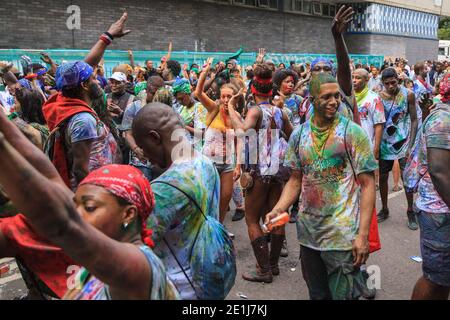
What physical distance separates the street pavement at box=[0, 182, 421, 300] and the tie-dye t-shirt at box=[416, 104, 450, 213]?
1.31m

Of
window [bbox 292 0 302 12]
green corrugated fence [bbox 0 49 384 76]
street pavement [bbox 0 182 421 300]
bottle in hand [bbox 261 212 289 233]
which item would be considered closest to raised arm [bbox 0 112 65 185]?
bottle in hand [bbox 261 212 289 233]

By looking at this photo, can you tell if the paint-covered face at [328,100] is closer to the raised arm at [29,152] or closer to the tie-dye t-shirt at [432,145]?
the tie-dye t-shirt at [432,145]

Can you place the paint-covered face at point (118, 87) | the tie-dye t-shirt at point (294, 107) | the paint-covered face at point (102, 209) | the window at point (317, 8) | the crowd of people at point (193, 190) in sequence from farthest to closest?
the window at point (317, 8) → the tie-dye t-shirt at point (294, 107) → the paint-covered face at point (118, 87) → the paint-covered face at point (102, 209) → the crowd of people at point (193, 190)

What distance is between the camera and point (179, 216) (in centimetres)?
223

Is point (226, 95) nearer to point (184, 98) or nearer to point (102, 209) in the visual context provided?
point (184, 98)

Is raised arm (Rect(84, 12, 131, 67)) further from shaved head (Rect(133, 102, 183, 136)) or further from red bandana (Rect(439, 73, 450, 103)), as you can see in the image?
red bandana (Rect(439, 73, 450, 103))

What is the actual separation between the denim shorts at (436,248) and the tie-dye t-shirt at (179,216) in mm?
1752

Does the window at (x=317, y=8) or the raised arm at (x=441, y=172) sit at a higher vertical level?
the window at (x=317, y=8)

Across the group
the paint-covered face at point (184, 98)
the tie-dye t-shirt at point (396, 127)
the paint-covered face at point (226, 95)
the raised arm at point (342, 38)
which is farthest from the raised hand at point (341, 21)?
the tie-dye t-shirt at point (396, 127)

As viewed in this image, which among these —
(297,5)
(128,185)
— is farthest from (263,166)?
(297,5)

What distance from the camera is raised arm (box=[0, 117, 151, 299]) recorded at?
122cm

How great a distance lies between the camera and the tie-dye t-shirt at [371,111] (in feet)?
20.6

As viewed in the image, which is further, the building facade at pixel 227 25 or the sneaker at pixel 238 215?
the building facade at pixel 227 25
